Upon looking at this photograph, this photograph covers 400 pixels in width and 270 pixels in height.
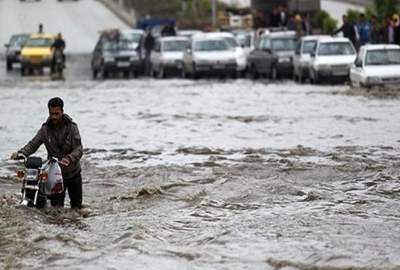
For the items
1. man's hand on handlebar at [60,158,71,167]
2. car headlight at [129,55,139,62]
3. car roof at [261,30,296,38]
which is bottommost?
car headlight at [129,55,139,62]

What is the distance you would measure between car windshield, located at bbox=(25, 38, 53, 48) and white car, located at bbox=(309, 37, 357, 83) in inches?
586

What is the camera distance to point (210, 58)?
3978 cm

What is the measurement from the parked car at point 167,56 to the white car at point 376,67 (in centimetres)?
1212

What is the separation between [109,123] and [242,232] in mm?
12696

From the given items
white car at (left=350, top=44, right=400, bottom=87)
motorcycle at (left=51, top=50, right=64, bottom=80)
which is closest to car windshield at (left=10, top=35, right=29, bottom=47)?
motorcycle at (left=51, top=50, right=64, bottom=80)

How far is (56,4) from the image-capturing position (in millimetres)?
82750

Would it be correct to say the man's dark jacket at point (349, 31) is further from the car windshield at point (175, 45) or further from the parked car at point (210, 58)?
the car windshield at point (175, 45)

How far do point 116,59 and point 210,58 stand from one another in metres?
4.14

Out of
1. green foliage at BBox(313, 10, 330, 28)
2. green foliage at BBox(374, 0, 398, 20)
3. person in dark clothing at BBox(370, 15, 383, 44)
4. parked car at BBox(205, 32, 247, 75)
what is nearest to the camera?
person in dark clothing at BBox(370, 15, 383, 44)

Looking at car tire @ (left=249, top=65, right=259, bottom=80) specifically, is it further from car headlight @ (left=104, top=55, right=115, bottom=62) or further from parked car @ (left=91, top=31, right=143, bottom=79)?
car headlight @ (left=104, top=55, right=115, bottom=62)

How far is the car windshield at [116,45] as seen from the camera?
42812 mm

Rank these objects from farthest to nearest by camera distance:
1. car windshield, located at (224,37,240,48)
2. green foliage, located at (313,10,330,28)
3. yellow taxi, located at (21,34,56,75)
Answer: green foliage, located at (313,10,330,28), yellow taxi, located at (21,34,56,75), car windshield, located at (224,37,240,48)

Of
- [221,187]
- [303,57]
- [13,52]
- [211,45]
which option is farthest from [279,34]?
[221,187]

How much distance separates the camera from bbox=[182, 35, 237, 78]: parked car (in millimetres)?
39625
